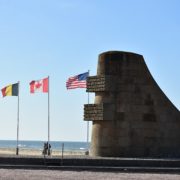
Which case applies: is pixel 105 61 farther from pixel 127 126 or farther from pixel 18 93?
pixel 18 93

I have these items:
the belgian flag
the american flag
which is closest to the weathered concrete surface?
the american flag

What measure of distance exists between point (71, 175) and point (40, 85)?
1964cm

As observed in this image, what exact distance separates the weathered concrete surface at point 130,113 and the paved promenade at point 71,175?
7.63 m

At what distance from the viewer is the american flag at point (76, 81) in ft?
113

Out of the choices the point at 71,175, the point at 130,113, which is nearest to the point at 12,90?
the point at 130,113

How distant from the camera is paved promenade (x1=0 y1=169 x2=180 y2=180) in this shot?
19219 mm

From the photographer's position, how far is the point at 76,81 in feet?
114

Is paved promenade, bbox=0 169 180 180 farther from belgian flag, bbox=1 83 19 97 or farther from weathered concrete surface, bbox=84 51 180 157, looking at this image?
belgian flag, bbox=1 83 19 97

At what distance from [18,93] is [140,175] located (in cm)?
2226

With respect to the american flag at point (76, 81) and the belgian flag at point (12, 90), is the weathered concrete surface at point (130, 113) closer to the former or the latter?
the american flag at point (76, 81)

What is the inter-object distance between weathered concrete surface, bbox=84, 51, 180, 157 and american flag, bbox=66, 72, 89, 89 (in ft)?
13.1

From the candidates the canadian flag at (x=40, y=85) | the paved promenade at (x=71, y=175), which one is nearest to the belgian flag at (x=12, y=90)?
the canadian flag at (x=40, y=85)

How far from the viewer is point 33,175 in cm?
1992

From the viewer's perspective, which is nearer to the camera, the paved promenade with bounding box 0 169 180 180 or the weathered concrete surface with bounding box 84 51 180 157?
the paved promenade with bounding box 0 169 180 180
